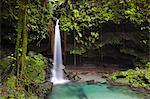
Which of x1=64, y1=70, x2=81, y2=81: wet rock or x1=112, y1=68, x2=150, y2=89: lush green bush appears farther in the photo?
x1=64, y1=70, x2=81, y2=81: wet rock

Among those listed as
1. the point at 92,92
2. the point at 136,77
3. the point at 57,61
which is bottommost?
the point at 92,92

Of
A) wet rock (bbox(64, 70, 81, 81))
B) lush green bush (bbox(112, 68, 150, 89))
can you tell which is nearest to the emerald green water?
lush green bush (bbox(112, 68, 150, 89))

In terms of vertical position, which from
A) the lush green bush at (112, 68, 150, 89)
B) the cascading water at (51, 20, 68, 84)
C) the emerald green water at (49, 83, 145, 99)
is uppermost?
the cascading water at (51, 20, 68, 84)

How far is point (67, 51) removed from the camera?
12203mm

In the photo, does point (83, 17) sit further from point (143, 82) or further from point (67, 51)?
point (143, 82)

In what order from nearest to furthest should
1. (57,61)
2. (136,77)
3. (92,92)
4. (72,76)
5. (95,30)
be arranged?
(92,92)
(136,77)
(72,76)
(57,61)
(95,30)

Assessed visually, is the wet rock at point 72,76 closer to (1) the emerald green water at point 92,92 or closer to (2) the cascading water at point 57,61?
(2) the cascading water at point 57,61

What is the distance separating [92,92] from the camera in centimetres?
859

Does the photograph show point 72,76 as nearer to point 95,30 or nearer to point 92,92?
point 92,92

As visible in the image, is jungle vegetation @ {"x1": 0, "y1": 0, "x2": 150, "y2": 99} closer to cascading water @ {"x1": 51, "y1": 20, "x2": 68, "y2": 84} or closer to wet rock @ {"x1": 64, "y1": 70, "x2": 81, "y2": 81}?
cascading water @ {"x1": 51, "y1": 20, "x2": 68, "y2": 84}

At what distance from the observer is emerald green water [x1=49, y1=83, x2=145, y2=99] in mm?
8039

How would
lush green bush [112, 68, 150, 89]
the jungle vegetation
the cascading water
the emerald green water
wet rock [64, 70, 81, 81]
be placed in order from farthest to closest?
1. the cascading water
2. the jungle vegetation
3. wet rock [64, 70, 81, 81]
4. lush green bush [112, 68, 150, 89]
5. the emerald green water

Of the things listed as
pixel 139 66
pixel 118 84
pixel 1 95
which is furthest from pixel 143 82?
pixel 1 95

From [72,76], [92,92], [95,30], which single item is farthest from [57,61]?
[92,92]
